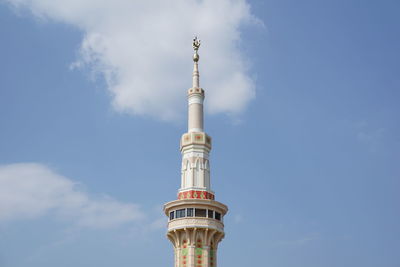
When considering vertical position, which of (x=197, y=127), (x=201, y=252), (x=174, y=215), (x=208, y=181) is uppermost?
(x=197, y=127)

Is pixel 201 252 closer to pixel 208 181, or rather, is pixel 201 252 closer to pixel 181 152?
pixel 208 181

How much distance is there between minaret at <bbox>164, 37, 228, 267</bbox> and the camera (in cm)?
9662

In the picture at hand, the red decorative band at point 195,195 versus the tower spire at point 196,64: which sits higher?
the tower spire at point 196,64

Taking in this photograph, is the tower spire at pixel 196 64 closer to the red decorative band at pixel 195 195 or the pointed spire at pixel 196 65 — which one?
the pointed spire at pixel 196 65

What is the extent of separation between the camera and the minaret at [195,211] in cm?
9662

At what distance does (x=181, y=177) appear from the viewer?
4082 inches

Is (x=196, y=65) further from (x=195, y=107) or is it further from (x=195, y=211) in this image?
(x=195, y=211)

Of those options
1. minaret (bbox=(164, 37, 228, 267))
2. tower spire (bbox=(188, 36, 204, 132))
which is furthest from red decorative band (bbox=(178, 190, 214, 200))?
tower spire (bbox=(188, 36, 204, 132))

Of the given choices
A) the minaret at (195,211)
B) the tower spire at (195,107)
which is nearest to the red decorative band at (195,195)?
the minaret at (195,211)

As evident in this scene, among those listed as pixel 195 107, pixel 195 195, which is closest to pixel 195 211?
pixel 195 195

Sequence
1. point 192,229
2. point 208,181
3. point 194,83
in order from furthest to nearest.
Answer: point 194,83 → point 208,181 → point 192,229

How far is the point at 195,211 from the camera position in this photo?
321 feet

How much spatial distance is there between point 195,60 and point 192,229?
116 ft

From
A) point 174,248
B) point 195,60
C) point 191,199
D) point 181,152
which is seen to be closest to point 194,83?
point 195,60
